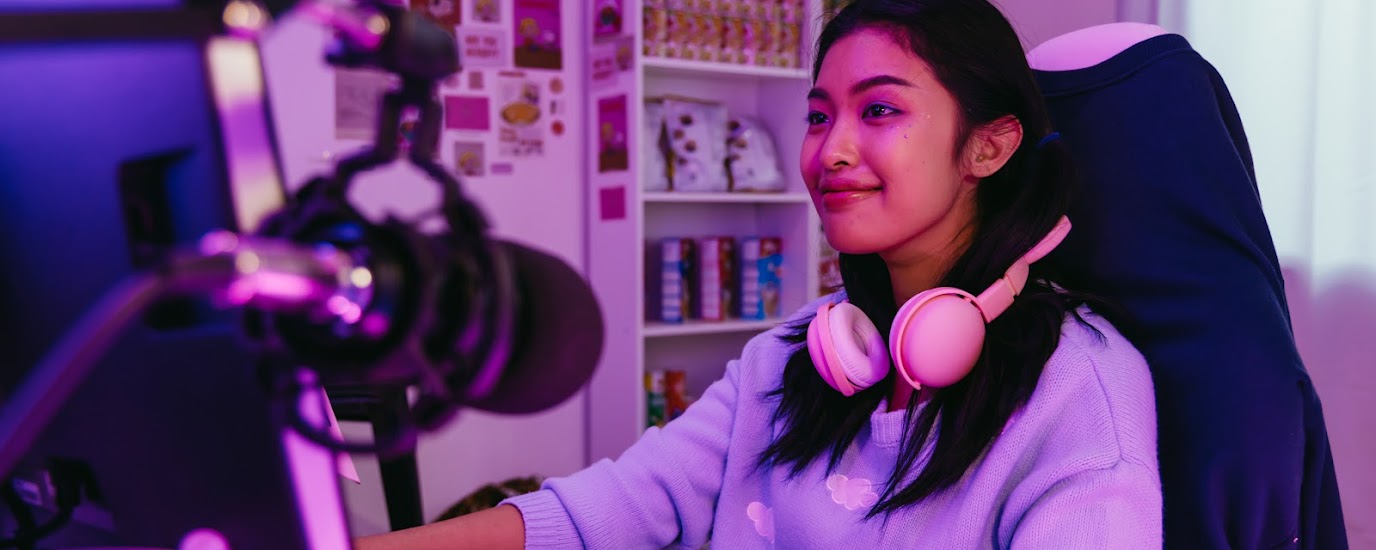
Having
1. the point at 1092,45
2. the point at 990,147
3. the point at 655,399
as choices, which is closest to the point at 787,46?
the point at 655,399

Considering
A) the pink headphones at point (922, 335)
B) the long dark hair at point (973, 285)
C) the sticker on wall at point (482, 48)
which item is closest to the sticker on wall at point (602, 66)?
the sticker on wall at point (482, 48)

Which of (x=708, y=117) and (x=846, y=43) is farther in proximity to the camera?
(x=708, y=117)

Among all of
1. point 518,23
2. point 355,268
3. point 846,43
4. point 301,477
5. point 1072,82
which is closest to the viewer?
point 355,268

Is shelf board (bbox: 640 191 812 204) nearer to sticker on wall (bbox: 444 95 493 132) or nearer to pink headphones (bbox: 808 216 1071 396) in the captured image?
sticker on wall (bbox: 444 95 493 132)

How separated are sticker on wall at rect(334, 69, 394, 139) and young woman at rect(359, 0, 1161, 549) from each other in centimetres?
184

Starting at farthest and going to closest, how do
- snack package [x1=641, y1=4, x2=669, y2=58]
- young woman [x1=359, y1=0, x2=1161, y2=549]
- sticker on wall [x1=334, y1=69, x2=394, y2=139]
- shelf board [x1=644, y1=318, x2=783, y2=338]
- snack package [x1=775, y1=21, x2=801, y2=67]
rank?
snack package [x1=775, y1=21, x2=801, y2=67] < shelf board [x1=644, y1=318, x2=783, y2=338] < snack package [x1=641, y1=4, x2=669, y2=58] < sticker on wall [x1=334, y1=69, x2=394, y2=139] < young woman [x1=359, y1=0, x2=1161, y2=549]

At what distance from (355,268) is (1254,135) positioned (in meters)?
2.33

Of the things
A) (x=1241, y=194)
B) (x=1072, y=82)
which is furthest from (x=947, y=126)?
(x=1241, y=194)

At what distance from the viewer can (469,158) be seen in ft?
9.84

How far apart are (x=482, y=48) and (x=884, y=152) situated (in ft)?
6.85

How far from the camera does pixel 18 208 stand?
0.47 metres

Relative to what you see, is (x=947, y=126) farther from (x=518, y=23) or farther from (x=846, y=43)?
(x=518, y=23)

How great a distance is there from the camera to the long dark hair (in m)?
1.01

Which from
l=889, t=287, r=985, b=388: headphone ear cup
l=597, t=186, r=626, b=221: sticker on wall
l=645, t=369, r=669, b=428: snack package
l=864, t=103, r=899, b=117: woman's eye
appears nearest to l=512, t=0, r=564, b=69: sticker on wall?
l=597, t=186, r=626, b=221: sticker on wall
